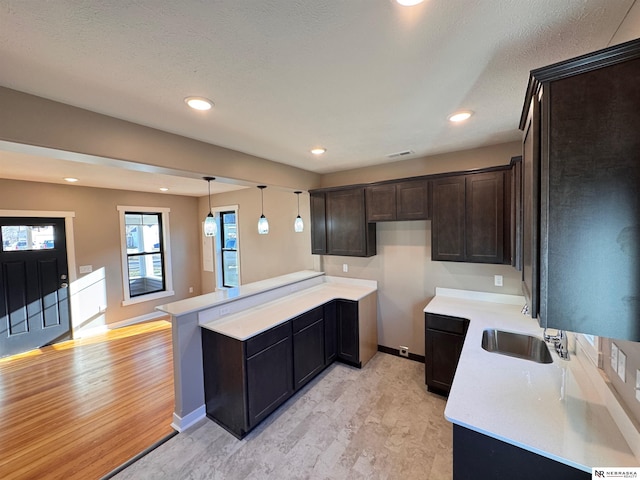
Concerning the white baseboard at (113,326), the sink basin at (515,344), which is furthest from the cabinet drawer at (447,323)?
the white baseboard at (113,326)

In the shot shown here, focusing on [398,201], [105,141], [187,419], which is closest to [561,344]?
[398,201]

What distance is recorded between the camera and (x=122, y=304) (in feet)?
16.6

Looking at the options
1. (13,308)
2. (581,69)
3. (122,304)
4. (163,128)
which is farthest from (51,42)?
(122,304)

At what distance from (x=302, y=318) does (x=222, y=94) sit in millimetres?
2172

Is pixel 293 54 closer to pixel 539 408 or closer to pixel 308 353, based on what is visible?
pixel 539 408

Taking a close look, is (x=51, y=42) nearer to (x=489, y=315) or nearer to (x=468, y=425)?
(x=468, y=425)

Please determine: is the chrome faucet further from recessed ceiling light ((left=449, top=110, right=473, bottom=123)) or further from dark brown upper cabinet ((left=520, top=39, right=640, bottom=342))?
recessed ceiling light ((left=449, top=110, right=473, bottom=123))

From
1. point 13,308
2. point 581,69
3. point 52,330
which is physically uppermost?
point 581,69

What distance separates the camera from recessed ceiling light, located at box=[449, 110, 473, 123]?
6.59 feet

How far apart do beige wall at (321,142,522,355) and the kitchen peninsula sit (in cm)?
23

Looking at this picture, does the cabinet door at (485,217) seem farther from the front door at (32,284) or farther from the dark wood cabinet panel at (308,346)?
the front door at (32,284)

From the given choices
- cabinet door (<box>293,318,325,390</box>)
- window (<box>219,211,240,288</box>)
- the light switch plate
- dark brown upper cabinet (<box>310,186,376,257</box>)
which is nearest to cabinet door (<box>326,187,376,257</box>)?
dark brown upper cabinet (<box>310,186,376,257</box>)

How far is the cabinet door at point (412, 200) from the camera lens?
3.03 metres

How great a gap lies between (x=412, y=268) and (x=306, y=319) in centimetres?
154
